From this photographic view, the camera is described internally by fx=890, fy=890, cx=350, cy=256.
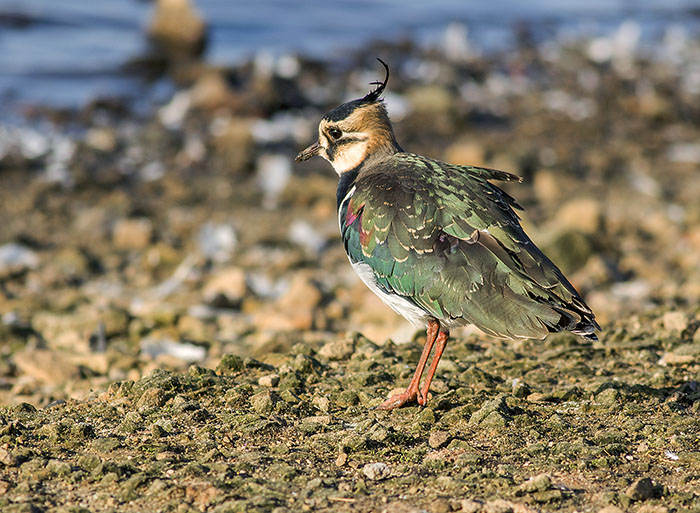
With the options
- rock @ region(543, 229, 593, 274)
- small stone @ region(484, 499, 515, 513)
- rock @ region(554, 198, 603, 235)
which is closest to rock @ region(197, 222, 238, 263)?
rock @ region(543, 229, 593, 274)

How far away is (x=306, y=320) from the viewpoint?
28.9 ft

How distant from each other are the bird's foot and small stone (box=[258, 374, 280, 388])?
72cm

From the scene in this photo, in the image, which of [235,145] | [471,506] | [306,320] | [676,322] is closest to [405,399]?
[471,506]

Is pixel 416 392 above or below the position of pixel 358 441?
above

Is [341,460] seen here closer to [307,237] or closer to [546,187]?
[307,237]

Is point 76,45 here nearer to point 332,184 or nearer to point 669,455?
point 332,184

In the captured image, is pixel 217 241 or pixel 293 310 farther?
pixel 217 241

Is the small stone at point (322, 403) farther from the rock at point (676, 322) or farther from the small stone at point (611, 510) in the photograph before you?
the rock at point (676, 322)

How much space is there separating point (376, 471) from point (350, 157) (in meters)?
2.76

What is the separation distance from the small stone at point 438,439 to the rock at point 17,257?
7154 mm

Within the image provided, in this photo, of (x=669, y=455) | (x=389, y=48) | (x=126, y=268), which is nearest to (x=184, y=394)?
(x=669, y=455)

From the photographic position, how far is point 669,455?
4.66 m

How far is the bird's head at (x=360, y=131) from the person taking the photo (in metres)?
6.46

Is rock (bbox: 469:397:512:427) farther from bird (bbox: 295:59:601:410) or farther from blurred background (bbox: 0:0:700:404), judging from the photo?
blurred background (bbox: 0:0:700:404)
